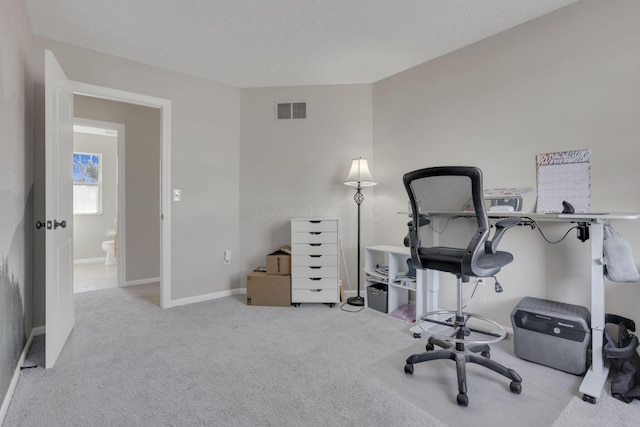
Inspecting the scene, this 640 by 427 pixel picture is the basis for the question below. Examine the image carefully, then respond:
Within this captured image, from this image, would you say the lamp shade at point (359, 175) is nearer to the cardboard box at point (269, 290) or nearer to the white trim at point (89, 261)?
the cardboard box at point (269, 290)

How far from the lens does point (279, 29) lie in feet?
7.86

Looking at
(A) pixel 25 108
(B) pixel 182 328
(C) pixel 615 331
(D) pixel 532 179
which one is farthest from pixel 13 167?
(C) pixel 615 331

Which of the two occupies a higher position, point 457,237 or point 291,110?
point 291,110

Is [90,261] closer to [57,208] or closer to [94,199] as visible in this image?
[94,199]

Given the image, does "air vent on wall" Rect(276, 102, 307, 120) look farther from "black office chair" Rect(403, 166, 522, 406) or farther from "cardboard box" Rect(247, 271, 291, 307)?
"black office chair" Rect(403, 166, 522, 406)

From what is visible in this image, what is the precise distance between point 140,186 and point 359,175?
9.66 feet

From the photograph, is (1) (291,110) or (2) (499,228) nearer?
(2) (499,228)

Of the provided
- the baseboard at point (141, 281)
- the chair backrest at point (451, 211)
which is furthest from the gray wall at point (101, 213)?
the chair backrest at point (451, 211)

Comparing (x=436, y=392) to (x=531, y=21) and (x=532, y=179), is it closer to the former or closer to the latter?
(x=532, y=179)

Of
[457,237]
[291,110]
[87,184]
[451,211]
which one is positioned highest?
[291,110]

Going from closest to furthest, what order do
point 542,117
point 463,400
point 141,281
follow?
point 463,400 → point 542,117 → point 141,281

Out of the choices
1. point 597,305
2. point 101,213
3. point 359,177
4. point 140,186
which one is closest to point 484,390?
point 597,305

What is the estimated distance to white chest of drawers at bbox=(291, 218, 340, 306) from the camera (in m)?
3.10

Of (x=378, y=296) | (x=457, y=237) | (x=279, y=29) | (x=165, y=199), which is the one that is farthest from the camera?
(x=165, y=199)
